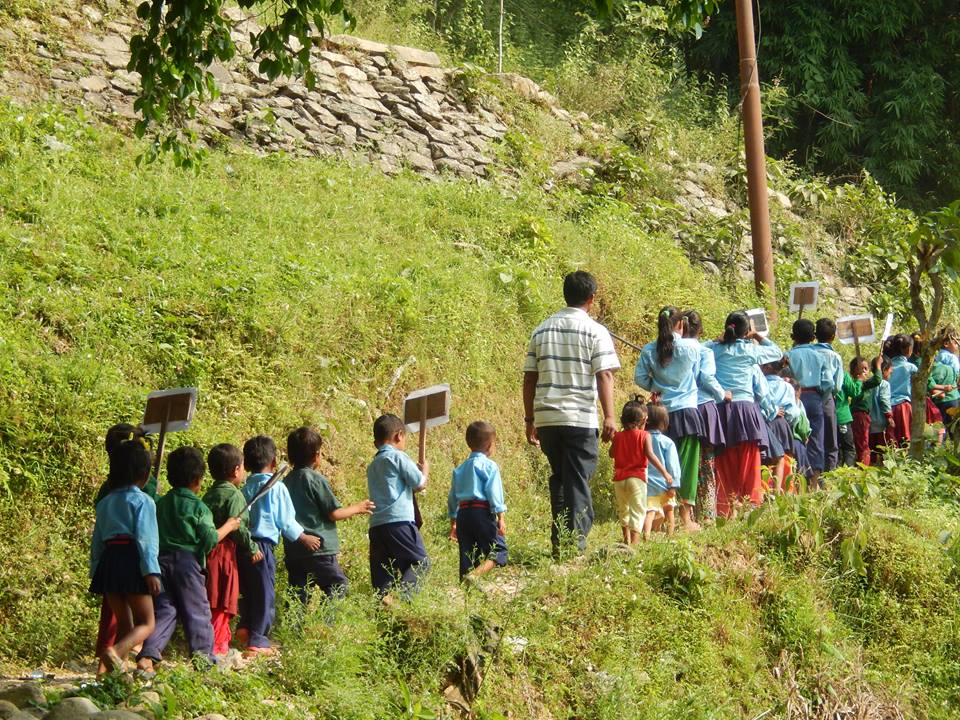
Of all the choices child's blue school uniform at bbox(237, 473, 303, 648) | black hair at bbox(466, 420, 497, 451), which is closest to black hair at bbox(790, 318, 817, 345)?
black hair at bbox(466, 420, 497, 451)

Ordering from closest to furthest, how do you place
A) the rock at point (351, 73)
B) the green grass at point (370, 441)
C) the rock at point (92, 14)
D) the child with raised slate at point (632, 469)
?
the green grass at point (370, 441), the child with raised slate at point (632, 469), the rock at point (92, 14), the rock at point (351, 73)

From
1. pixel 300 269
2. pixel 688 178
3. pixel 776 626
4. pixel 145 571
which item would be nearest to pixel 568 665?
pixel 776 626

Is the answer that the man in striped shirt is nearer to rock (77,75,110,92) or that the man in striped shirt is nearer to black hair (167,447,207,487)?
black hair (167,447,207,487)

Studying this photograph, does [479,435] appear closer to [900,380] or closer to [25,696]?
[25,696]

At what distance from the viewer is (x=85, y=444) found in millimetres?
8391

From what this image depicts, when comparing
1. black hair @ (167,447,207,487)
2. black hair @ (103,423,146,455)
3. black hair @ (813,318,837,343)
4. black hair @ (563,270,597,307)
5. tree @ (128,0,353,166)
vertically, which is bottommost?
black hair @ (167,447,207,487)

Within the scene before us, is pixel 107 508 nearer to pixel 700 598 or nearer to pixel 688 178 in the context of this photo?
pixel 700 598

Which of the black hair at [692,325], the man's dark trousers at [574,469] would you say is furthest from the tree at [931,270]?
the man's dark trousers at [574,469]

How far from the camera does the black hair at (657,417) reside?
9031 mm

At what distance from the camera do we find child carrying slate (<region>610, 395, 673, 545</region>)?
8641 millimetres

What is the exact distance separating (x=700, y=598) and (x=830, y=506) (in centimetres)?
146

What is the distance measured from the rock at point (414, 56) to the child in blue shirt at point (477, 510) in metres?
9.72

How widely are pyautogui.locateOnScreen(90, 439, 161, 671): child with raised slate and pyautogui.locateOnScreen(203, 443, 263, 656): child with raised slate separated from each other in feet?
1.78

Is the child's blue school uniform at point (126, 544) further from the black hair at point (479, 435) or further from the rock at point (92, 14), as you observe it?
the rock at point (92, 14)
